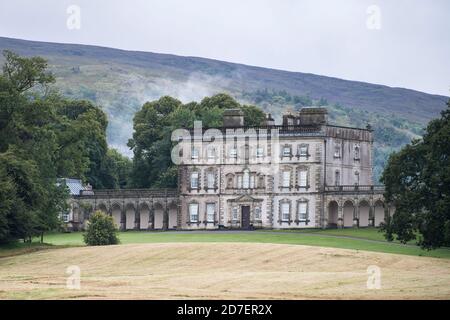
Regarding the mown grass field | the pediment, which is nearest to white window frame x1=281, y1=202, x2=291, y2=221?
the pediment

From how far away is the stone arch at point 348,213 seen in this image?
127 metres

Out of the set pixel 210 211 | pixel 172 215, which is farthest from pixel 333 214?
pixel 172 215

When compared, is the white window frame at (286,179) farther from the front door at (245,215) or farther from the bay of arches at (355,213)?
the bay of arches at (355,213)

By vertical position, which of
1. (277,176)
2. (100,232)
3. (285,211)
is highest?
(277,176)

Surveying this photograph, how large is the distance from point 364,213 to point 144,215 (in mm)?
22154

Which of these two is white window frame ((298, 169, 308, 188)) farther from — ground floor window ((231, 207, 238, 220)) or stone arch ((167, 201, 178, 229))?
stone arch ((167, 201, 178, 229))

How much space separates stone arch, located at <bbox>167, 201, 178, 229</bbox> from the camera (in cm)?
13475

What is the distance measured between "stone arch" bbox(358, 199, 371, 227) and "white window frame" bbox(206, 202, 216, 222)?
42.4 feet

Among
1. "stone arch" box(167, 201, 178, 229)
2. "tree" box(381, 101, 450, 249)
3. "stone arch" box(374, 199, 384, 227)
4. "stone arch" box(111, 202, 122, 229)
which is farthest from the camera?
"stone arch" box(111, 202, 122, 229)

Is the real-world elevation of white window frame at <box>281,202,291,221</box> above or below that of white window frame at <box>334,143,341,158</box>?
below

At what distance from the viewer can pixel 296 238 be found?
365 ft

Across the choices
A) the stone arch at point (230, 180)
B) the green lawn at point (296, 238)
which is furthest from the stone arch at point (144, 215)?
the stone arch at point (230, 180)

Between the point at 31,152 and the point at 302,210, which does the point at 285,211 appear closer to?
the point at 302,210
